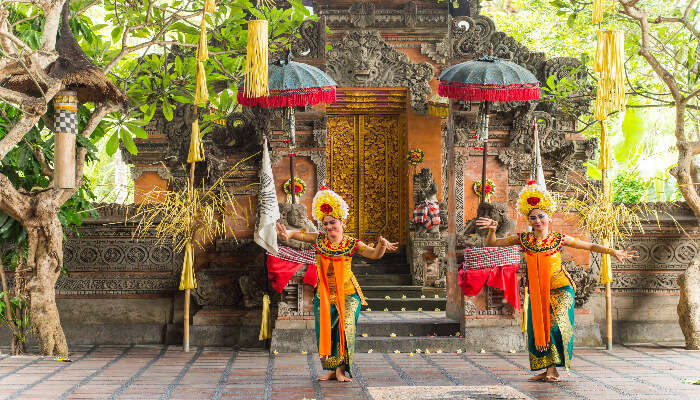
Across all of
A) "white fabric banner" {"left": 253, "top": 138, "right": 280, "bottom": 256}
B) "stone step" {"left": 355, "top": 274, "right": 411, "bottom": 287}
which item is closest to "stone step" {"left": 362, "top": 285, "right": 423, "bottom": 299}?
"stone step" {"left": 355, "top": 274, "right": 411, "bottom": 287}

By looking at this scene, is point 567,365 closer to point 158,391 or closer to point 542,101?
point 158,391

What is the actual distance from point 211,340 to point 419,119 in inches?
233

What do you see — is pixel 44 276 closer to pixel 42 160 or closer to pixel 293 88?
pixel 42 160

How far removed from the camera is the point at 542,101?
9.75 m

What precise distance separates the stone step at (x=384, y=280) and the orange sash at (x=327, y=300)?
16.2 ft

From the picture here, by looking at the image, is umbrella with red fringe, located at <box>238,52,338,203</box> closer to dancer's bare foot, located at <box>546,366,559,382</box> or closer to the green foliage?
dancer's bare foot, located at <box>546,366,559,382</box>

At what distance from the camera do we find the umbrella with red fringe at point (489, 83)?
822cm

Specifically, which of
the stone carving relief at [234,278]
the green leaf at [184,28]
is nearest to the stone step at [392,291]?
the stone carving relief at [234,278]

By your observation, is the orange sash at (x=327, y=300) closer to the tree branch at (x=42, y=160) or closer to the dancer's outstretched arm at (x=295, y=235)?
the dancer's outstretched arm at (x=295, y=235)

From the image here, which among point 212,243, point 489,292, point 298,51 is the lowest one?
point 489,292

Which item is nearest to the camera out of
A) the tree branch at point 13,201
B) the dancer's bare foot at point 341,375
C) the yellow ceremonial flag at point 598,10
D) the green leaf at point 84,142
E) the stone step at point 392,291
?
the dancer's bare foot at point 341,375

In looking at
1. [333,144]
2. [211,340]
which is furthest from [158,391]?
[333,144]

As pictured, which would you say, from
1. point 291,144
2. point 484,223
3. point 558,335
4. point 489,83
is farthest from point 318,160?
point 558,335

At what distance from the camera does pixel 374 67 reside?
13.0m
